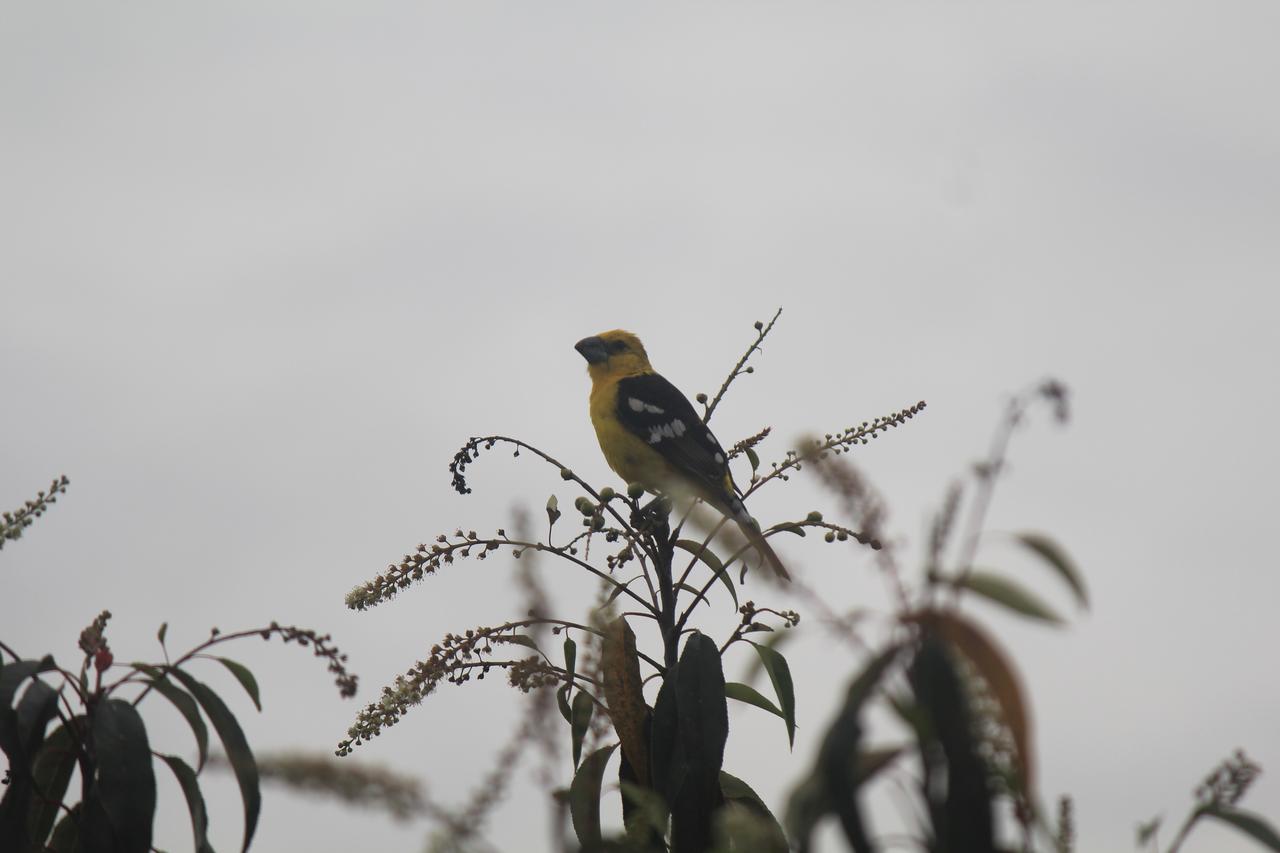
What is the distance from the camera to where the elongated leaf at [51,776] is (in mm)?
2336

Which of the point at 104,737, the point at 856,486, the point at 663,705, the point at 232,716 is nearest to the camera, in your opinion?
the point at 856,486

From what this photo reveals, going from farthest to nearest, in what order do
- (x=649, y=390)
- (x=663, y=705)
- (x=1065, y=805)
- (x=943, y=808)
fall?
(x=649, y=390)
(x=663, y=705)
(x=1065, y=805)
(x=943, y=808)

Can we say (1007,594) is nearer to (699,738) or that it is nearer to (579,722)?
(699,738)

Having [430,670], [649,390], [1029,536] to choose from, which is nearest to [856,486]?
[1029,536]

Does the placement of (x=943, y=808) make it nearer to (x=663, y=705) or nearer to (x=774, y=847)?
(x=774, y=847)

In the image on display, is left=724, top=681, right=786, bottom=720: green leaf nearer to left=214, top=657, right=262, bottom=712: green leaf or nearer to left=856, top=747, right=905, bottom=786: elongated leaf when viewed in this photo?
left=214, top=657, right=262, bottom=712: green leaf

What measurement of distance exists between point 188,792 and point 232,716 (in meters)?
0.26

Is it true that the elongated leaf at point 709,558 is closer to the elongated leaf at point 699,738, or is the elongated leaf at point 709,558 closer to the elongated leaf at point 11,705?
the elongated leaf at point 699,738

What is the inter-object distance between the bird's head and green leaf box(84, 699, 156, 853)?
5197 millimetres

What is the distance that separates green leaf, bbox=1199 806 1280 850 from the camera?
1242mm

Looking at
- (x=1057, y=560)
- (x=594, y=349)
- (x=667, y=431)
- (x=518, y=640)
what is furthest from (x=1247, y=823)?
(x=594, y=349)

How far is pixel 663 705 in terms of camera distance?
2.40 meters

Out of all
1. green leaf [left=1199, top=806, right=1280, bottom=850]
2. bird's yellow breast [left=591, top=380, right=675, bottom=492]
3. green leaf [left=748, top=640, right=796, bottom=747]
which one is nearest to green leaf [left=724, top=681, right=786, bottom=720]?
green leaf [left=748, top=640, right=796, bottom=747]

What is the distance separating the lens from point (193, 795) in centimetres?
224
